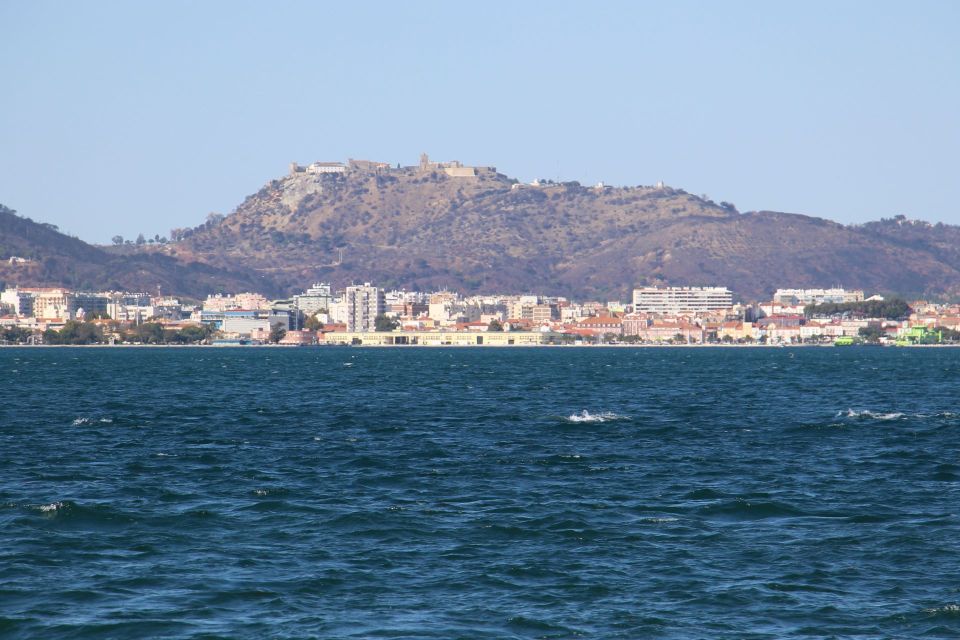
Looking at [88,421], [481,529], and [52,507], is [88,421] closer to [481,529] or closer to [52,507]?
[52,507]

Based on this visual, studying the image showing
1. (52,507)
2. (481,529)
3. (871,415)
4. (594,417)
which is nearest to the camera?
(481,529)

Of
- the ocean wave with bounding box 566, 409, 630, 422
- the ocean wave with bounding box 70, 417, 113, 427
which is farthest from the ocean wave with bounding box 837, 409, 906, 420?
the ocean wave with bounding box 70, 417, 113, 427

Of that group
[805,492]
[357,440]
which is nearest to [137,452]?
[357,440]

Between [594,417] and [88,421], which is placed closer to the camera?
[88,421]

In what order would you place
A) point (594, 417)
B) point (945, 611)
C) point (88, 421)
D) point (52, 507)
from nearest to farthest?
point (945, 611)
point (52, 507)
point (88, 421)
point (594, 417)

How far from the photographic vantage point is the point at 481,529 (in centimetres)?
3497

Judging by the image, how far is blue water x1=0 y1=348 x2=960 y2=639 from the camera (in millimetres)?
26516

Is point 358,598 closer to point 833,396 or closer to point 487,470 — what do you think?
point 487,470

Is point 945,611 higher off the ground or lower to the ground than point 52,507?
lower

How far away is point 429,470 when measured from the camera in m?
47.5

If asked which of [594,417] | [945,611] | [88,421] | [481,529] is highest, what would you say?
[88,421]

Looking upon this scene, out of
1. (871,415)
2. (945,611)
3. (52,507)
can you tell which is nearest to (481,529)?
(52,507)

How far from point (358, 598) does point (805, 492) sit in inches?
702

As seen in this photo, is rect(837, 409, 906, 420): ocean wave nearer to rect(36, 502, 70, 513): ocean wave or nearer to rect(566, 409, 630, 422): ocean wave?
rect(566, 409, 630, 422): ocean wave
